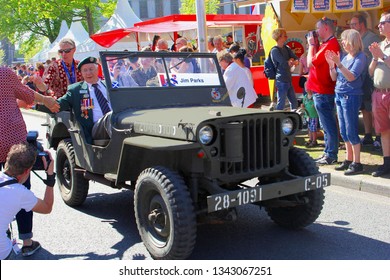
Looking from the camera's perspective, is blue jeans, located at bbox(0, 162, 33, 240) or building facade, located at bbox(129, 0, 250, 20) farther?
building facade, located at bbox(129, 0, 250, 20)

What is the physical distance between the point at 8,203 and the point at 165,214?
116cm

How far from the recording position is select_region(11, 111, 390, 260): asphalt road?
422cm

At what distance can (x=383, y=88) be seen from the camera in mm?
6160

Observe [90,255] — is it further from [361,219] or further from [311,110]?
[311,110]

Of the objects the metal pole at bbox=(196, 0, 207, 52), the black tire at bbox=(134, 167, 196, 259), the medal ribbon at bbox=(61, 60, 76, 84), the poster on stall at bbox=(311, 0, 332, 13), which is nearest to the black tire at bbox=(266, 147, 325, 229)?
the black tire at bbox=(134, 167, 196, 259)

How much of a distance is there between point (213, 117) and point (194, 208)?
0.72 meters

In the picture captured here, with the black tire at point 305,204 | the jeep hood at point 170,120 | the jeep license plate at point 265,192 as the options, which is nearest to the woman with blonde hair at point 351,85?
the black tire at point 305,204

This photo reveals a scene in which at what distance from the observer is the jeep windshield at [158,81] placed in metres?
5.03

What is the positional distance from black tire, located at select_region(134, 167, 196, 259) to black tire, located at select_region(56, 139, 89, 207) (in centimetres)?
159

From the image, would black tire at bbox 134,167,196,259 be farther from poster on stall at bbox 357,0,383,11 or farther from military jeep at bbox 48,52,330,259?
poster on stall at bbox 357,0,383,11

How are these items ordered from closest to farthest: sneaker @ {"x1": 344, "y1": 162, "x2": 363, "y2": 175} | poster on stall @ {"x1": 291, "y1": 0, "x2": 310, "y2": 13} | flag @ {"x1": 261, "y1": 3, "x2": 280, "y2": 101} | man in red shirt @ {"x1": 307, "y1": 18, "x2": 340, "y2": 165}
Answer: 1. sneaker @ {"x1": 344, "y1": 162, "x2": 363, "y2": 175}
2. man in red shirt @ {"x1": 307, "y1": 18, "x2": 340, "y2": 165}
3. poster on stall @ {"x1": 291, "y1": 0, "x2": 310, "y2": 13}
4. flag @ {"x1": 261, "y1": 3, "x2": 280, "y2": 101}

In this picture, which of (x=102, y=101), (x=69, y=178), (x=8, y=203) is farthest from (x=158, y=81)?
Answer: (x=8, y=203)

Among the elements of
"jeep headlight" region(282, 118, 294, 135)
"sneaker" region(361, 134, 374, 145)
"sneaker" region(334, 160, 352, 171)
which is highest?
"jeep headlight" region(282, 118, 294, 135)

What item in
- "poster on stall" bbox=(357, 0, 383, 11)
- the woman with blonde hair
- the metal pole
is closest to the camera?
the woman with blonde hair
